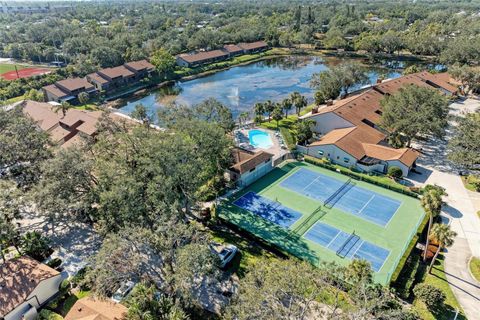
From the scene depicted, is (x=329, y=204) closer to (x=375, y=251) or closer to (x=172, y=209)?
(x=375, y=251)

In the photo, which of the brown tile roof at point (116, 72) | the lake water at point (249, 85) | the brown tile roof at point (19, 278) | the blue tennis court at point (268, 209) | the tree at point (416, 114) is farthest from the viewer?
the brown tile roof at point (116, 72)

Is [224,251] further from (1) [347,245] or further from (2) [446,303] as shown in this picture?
(2) [446,303]

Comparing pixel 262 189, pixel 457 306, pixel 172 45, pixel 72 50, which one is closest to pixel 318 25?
pixel 172 45

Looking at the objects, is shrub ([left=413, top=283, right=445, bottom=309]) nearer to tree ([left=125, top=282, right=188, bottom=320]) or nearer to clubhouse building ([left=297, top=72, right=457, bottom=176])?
tree ([left=125, top=282, right=188, bottom=320])

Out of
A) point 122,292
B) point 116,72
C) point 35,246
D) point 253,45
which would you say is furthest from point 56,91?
point 253,45

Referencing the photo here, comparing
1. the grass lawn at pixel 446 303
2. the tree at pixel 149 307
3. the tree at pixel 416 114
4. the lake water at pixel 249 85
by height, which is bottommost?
the lake water at pixel 249 85

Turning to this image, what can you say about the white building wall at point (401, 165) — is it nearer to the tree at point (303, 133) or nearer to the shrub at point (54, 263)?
the tree at point (303, 133)

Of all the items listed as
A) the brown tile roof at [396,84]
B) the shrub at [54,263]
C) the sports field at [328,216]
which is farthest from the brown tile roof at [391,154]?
the shrub at [54,263]

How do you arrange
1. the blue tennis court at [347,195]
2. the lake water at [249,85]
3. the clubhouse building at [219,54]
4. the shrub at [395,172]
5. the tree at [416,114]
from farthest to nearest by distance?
1. the clubhouse building at [219,54]
2. the lake water at [249,85]
3. the tree at [416,114]
4. the shrub at [395,172]
5. the blue tennis court at [347,195]
